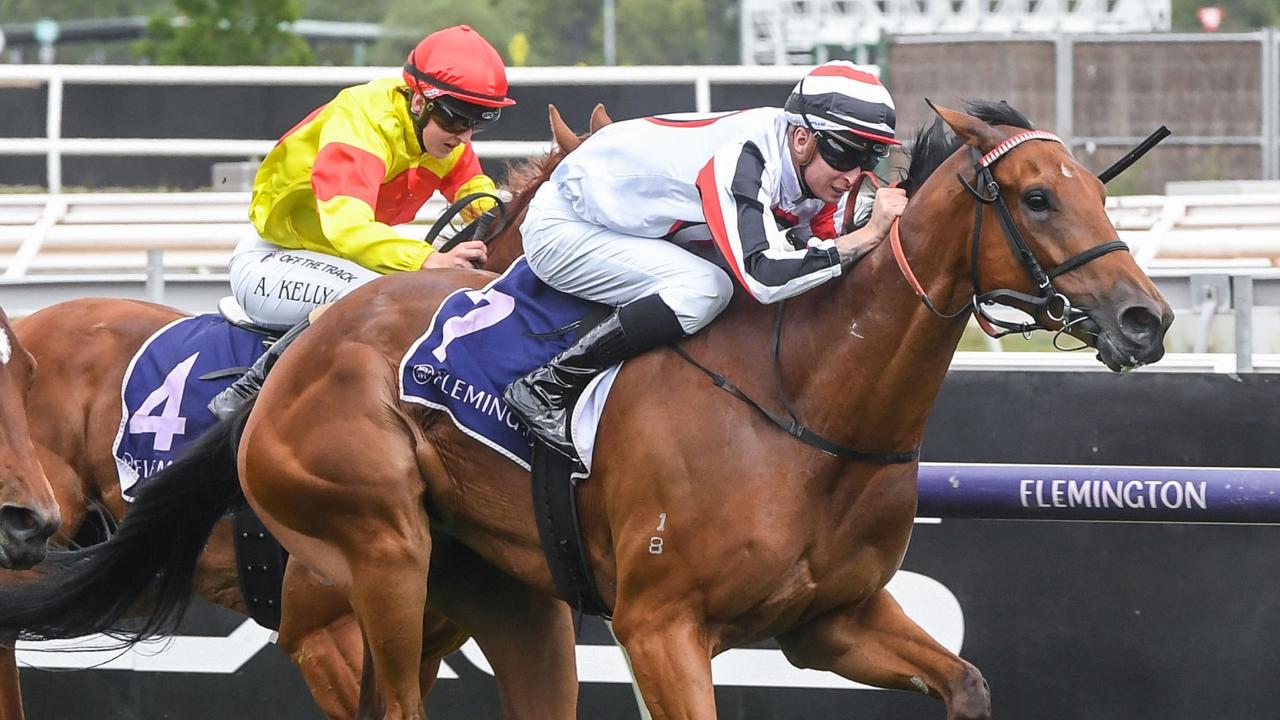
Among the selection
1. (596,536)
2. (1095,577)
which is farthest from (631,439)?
(1095,577)

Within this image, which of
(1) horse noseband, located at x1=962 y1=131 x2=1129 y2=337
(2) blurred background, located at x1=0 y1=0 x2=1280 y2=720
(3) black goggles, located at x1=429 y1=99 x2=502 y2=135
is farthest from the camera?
(2) blurred background, located at x1=0 y1=0 x2=1280 y2=720

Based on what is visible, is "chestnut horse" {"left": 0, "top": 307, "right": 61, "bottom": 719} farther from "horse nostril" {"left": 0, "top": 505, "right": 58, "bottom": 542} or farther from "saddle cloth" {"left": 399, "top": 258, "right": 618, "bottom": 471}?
"saddle cloth" {"left": 399, "top": 258, "right": 618, "bottom": 471}

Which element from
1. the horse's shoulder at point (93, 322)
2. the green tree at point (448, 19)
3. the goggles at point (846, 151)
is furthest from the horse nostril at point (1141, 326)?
the green tree at point (448, 19)

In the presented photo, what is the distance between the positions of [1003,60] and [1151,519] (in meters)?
12.9

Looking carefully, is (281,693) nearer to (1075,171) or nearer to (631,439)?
(631,439)

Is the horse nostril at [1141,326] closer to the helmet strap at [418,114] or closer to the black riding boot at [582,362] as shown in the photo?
the black riding boot at [582,362]

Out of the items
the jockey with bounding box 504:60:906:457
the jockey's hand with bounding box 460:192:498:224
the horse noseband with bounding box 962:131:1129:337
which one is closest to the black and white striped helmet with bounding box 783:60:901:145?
the jockey with bounding box 504:60:906:457

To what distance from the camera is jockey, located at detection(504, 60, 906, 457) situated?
3811mm

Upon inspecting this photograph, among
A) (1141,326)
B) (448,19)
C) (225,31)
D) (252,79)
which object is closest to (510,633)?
(1141,326)

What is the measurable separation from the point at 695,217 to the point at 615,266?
0.69 ft

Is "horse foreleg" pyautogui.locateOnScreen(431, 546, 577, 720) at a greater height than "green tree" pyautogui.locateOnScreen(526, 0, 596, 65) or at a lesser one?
lesser

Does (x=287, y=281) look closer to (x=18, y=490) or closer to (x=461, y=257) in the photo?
(x=461, y=257)

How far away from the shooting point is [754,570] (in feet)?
12.4

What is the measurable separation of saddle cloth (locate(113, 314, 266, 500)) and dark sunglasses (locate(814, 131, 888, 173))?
1.94m
